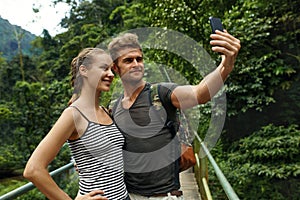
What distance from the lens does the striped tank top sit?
100 cm

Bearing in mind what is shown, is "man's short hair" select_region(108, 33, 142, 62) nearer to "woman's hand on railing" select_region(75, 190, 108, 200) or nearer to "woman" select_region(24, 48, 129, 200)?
"woman" select_region(24, 48, 129, 200)

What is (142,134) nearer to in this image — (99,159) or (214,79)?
(99,159)

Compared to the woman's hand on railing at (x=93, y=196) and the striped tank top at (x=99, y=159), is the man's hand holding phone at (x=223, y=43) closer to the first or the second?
the striped tank top at (x=99, y=159)

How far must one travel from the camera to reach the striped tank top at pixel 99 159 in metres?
1.00

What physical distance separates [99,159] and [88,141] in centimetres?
7

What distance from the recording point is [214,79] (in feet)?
3.31

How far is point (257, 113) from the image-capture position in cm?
603

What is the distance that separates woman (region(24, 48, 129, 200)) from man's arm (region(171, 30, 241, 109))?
23cm

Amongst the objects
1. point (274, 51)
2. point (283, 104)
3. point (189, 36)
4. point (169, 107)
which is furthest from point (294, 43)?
point (169, 107)

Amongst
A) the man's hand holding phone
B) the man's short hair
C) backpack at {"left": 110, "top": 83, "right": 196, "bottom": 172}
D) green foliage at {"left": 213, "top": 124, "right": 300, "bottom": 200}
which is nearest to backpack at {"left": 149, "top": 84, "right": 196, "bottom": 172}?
backpack at {"left": 110, "top": 83, "right": 196, "bottom": 172}

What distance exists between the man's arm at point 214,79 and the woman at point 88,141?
0.23m

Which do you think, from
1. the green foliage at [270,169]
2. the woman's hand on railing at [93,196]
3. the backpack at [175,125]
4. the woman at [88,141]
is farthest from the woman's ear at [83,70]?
the green foliage at [270,169]

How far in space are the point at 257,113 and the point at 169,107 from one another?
519 centimetres

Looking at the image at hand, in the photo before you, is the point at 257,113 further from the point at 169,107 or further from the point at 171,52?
the point at 169,107
